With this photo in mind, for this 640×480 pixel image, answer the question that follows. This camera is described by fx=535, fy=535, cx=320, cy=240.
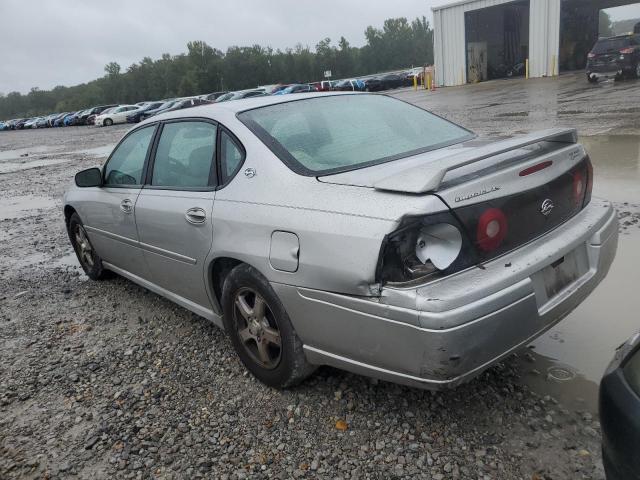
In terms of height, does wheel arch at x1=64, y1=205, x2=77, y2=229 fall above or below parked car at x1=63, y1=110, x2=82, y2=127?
above

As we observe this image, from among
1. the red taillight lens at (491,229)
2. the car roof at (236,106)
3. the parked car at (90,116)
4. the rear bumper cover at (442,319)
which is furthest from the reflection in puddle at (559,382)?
the parked car at (90,116)

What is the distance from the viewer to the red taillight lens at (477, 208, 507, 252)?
85.7 inches

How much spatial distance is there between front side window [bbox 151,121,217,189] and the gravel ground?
109 centimetres

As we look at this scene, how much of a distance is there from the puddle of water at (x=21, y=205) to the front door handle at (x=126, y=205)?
19.8ft

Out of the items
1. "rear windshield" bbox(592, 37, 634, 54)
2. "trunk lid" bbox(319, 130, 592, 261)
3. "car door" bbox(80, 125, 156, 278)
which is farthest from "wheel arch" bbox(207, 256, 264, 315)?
"rear windshield" bbox(592, 37, 634, 54)

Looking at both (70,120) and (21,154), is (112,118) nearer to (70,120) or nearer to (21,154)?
(70,120)

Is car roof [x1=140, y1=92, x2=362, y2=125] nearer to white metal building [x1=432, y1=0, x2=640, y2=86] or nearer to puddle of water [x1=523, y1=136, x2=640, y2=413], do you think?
puddle of water [x1=523, y1=136, x2=640, y2=413]

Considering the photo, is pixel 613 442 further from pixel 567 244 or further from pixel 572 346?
pixel 572 346

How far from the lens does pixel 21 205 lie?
9750mm

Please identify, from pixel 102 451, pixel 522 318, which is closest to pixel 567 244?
pixel 522 318

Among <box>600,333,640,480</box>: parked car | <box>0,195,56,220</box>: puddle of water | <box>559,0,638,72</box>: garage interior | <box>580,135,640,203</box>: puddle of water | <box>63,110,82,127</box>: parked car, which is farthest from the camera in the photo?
<box>63,110,82,127</box>: parked car

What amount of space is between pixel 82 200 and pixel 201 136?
6.21 ft

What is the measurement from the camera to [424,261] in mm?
2115

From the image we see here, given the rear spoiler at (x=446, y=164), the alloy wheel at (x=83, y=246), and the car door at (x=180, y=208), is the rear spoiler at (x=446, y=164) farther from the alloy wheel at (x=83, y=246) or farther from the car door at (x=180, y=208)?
the alloy wheel at (x=83, y=246)
